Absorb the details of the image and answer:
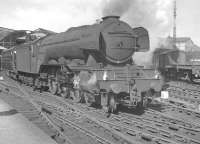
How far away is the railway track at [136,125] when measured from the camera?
20.7 feet

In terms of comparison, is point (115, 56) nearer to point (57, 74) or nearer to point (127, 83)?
point (127, 83)

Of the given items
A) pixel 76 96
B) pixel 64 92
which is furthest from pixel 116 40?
pixel 64 92

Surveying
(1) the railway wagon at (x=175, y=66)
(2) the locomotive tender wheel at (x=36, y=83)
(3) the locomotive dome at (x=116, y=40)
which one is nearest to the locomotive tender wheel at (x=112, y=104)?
(3) the locomotive dome at (x=116, y=40)

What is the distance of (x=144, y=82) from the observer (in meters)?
9.05

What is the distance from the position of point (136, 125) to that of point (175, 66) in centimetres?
1259

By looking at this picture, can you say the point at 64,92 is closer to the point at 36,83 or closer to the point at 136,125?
the point at 36,83

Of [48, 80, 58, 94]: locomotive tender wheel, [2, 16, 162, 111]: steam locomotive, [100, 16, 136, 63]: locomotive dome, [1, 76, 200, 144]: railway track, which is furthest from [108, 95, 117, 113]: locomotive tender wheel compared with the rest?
[48, 80, 58, 94]: locomotive tender wheel

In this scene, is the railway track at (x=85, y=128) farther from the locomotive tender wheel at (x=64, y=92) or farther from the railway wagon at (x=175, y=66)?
the railway wagon at (x=175, y=66)

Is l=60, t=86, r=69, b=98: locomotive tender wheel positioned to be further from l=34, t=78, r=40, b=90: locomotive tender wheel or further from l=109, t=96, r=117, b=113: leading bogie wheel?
l=109, t=96, r=117, b=113: leading bogie wheel

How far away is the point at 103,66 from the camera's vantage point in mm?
9711

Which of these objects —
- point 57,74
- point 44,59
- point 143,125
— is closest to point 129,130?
point 143,125

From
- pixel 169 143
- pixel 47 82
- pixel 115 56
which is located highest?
pixel 115 56

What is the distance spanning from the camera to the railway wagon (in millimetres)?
18003

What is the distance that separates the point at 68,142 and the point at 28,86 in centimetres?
1224
